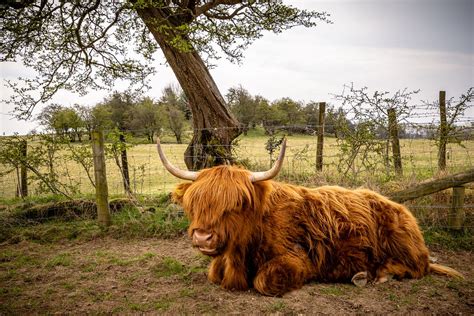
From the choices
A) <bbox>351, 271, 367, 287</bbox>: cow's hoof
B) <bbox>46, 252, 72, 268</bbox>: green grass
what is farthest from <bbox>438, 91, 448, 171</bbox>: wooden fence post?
<bbox>46, 252, 72, 268</bbox>: green grass

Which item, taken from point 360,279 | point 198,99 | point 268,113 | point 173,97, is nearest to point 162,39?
point 198,99

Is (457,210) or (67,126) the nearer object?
(457,210)

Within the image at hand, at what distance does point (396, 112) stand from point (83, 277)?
578cm

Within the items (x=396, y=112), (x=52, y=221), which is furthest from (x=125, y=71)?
(x=396, y=112)

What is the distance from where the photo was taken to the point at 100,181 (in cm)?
569

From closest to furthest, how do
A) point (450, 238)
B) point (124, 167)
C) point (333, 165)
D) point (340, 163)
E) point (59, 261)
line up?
point (59, 261)
point (450, 238)
point (340, 163)
point (333, 165)
point (124, 167)

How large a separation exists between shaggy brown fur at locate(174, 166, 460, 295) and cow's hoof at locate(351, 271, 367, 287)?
0.22ft

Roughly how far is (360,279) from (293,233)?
33.5 inches

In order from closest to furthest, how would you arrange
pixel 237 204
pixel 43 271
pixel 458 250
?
1. pixel 237 204
2. pixel 43 271
3. pixel 458 250

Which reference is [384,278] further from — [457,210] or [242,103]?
→ [242,103]

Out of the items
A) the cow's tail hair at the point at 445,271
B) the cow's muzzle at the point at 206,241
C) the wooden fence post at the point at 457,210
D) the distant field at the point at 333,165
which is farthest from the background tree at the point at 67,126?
the wooden fence post at the point at 457,210

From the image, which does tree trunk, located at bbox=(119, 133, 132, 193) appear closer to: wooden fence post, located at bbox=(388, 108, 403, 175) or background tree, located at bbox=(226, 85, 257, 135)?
wooden fence post, located at bbox=(388, 108, 403, 175)

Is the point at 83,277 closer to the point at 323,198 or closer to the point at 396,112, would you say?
the point at 323,198

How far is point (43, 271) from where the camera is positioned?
13.4 feet
